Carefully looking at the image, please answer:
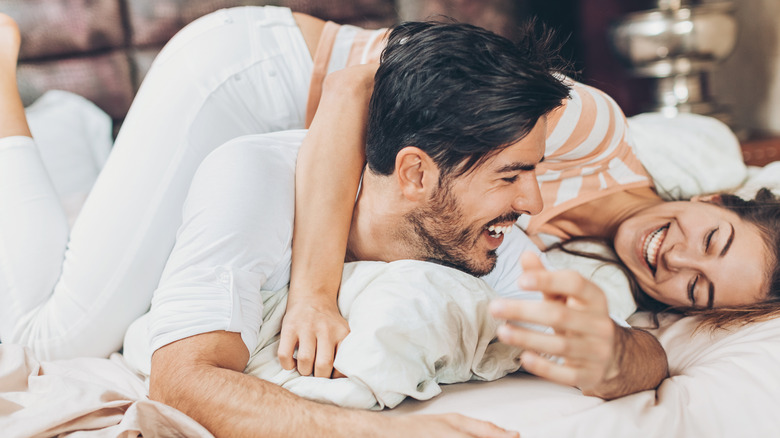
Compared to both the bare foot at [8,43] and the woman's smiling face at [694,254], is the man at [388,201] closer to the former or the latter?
the woman's smiling face at [694,254]

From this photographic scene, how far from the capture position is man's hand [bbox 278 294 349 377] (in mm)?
902

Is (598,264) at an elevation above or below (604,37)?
below

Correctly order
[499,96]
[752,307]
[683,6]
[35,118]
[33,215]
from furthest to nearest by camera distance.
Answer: [683,6], [35,118], [33,215], [752,307], [499,96]

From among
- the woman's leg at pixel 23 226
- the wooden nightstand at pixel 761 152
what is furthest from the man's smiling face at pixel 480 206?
the wooden nightstand at pixel 761 152

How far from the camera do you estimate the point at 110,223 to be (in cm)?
120

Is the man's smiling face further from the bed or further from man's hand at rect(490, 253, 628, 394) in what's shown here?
man's hand at rect(490, 253, 628, 394)

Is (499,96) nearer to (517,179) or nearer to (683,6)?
(517,179)

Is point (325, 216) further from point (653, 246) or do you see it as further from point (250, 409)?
point (653, 246)

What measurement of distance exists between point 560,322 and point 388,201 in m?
0.51

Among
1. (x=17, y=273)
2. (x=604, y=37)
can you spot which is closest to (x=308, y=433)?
(x=17, y=273)

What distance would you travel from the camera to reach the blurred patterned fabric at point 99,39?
5.78 feet

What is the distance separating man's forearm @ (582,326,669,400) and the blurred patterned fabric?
1.47 meters

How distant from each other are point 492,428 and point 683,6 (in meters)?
1.69

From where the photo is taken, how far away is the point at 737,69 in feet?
7.84
